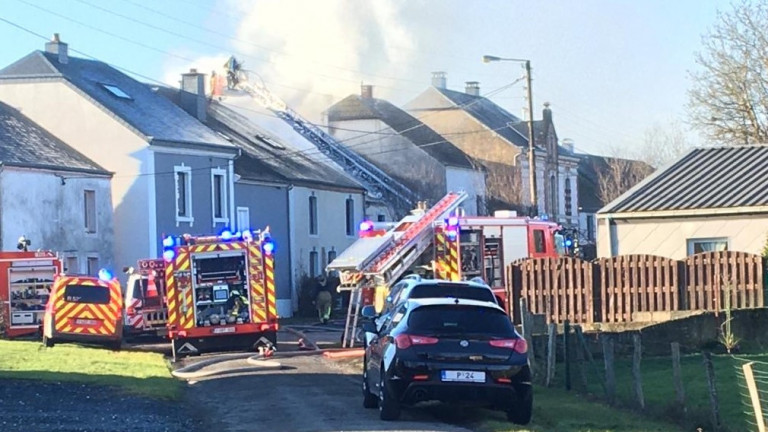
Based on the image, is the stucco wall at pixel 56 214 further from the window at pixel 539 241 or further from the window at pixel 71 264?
the window at pixel 539 241

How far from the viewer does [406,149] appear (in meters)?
71.6

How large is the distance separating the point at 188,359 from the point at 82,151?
20991mm

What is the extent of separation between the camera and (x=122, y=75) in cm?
5672

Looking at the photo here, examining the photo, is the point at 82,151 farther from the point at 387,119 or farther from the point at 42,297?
the point at 387,119

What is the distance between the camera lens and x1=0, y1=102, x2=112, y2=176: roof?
44.2 metres

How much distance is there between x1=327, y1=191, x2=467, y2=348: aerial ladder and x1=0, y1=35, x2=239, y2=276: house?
18.4m

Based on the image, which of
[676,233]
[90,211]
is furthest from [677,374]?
[90,211]

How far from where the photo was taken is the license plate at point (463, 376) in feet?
56.0

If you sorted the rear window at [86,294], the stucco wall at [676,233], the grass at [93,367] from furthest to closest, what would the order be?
the stucco wall at [676,233]
the rear window at [86,294]
the grass at [93,367]

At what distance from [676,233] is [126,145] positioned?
21.5 metres

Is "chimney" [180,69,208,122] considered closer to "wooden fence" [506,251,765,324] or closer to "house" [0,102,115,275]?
"house" [0,102,115,275]

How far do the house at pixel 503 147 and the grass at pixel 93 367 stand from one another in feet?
136

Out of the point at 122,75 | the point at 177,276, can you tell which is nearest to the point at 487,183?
the point at 122,75

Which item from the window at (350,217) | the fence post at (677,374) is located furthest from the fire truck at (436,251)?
the window at (350,217)
